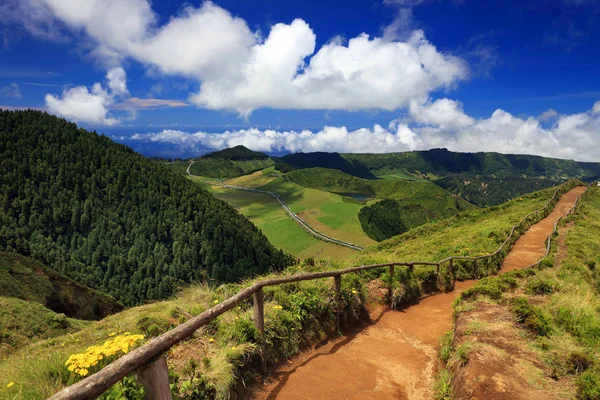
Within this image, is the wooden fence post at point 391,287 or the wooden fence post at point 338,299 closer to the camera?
the wooden fence post at point 338,299

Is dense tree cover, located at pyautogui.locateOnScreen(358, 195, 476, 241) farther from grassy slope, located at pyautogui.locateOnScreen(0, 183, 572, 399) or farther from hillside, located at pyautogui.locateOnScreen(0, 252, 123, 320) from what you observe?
grassy slope, located at pyautogui.locateOnScreen(0, 183, 572, 399)

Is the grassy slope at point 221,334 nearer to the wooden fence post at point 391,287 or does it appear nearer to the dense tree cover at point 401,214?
the wooden fence post at point 391,287

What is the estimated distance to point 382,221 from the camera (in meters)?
153

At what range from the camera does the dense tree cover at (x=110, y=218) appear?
10975 cm

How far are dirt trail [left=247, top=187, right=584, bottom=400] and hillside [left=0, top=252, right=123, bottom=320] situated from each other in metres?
40.8

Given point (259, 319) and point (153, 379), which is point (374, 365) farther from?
point (153, 379)

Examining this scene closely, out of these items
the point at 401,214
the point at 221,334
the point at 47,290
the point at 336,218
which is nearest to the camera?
the point at 221,334

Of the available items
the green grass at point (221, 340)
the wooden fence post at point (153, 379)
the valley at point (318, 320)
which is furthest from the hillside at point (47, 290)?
Answer: the wooden fence post at point (153, 379)

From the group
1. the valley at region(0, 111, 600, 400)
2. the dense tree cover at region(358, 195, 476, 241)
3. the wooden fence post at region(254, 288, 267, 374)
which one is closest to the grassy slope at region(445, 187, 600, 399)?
the valley at region(0, 111, 600, 400)

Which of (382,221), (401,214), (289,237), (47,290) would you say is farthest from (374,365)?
(401,214)

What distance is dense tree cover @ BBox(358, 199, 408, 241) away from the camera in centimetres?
14662

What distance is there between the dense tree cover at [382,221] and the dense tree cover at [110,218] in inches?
2060

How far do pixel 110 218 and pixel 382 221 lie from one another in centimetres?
11938

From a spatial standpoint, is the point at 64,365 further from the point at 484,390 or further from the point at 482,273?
the point at 482,273
